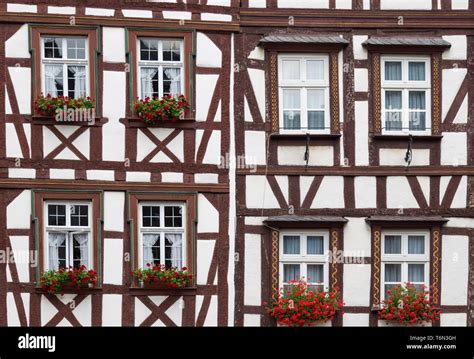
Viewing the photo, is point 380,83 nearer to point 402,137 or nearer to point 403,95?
point 403,95

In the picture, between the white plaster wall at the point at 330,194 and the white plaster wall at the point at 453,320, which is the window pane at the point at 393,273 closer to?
the white plaster wall at the point at 453,320

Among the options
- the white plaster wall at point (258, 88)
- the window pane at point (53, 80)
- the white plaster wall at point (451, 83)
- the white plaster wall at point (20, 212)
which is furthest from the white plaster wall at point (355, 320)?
the window pane at point (53, 80)

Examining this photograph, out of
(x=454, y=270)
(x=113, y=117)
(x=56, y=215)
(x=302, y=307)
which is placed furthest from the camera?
(x=454, y=270)

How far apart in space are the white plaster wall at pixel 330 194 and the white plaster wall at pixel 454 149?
1.92 meters

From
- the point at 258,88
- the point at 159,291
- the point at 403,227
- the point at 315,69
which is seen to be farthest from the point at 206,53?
the point at 403,227

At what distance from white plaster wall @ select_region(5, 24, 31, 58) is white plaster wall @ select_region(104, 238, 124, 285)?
3586 mm

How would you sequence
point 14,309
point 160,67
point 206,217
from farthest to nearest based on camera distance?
1. point 160,67
2. point 206,217
3. point 14,309

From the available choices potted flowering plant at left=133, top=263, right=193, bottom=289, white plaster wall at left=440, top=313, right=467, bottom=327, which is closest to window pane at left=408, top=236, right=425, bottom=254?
white plaster wall at left=440, top=313, right=467, bottom=327

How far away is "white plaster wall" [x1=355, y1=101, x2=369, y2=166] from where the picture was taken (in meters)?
23.2

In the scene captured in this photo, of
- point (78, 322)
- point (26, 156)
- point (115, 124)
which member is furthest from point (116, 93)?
point (78, 322)

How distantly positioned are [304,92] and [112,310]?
520cm

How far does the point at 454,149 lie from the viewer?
917 inches

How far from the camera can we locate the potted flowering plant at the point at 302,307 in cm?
2253

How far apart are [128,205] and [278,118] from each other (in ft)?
10.2
